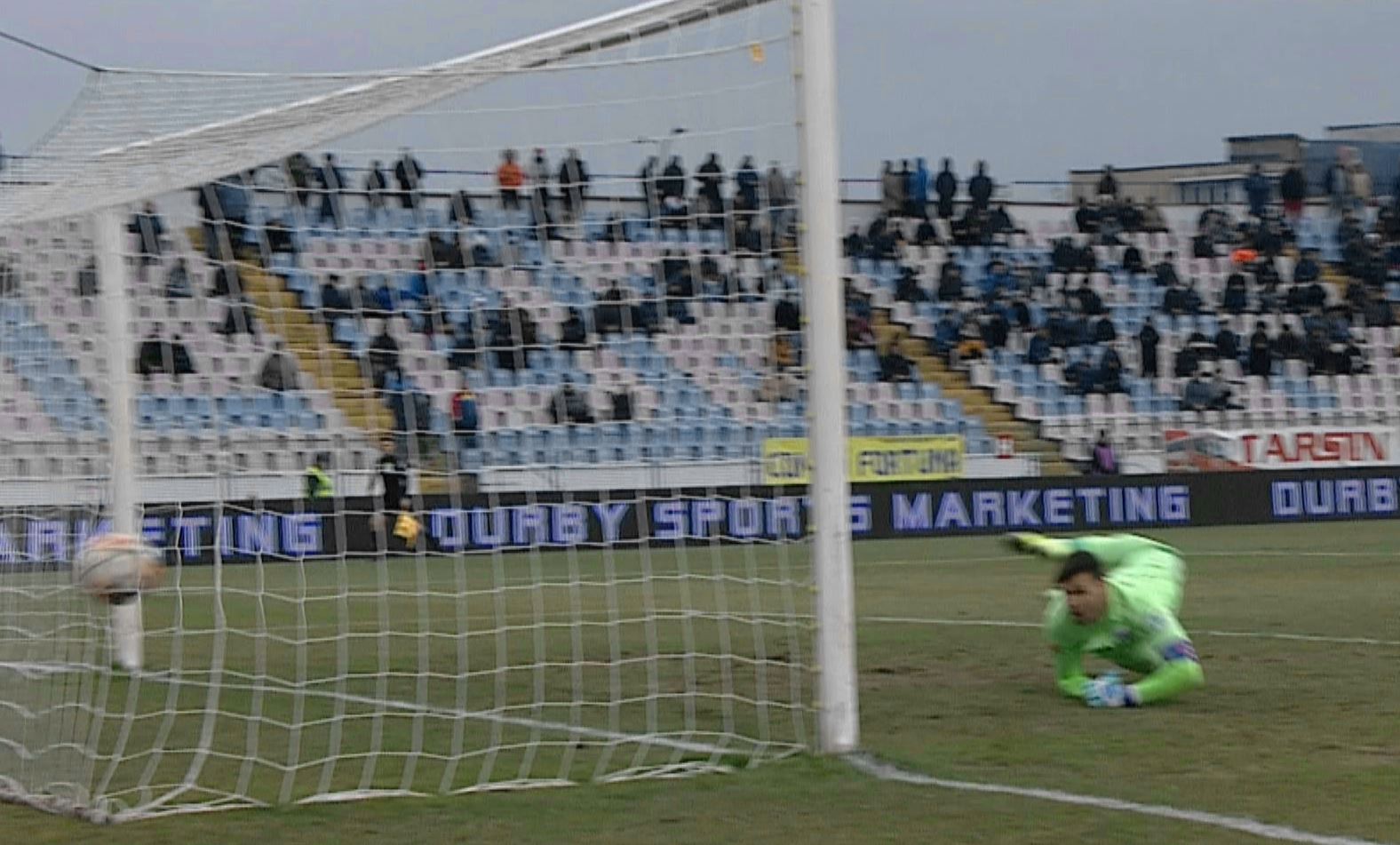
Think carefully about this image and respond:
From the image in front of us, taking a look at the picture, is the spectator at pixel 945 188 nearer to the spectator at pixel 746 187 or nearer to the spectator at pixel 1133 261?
the spectator at pixel 1133 261

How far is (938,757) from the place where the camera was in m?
8.38

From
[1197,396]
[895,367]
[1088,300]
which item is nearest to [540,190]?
[895,367]

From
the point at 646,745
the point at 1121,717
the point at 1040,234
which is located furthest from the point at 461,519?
the point at 1040,234

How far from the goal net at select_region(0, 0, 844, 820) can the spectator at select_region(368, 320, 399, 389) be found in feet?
0.04

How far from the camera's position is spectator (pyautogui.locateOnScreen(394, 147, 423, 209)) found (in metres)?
8.59

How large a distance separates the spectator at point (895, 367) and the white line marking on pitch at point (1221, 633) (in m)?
15.9

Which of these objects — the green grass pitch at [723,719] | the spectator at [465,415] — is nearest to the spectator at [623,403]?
the spectator at [465,415]

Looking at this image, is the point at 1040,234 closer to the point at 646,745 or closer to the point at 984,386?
the point at 984,386

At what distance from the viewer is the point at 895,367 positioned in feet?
105

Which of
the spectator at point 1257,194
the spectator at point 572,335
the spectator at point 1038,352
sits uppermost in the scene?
the spectator at point 1257,194

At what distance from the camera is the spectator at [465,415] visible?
29.7ft

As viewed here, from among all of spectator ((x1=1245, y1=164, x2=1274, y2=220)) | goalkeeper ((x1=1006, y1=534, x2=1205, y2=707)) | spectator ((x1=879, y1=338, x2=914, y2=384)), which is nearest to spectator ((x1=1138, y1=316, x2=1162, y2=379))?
spectator ((x1=879, y1=338, x2=914, y2=384))

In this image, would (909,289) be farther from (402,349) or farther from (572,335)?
(402,349)

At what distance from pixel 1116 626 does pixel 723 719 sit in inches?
74.9
